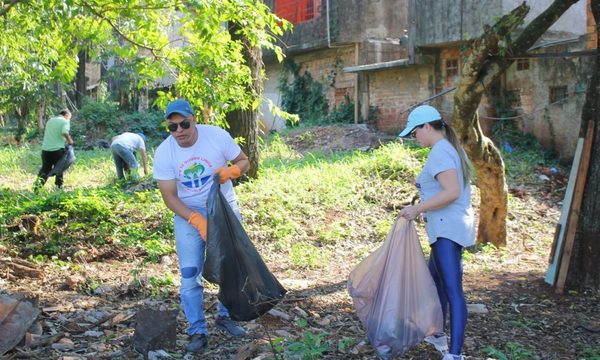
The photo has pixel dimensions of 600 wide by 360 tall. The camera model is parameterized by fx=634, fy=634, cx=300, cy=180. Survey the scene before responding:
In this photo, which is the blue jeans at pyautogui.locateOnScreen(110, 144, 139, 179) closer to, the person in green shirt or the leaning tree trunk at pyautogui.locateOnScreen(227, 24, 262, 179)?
the person in green shirt

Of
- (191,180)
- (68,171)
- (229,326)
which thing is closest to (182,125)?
(191,180)

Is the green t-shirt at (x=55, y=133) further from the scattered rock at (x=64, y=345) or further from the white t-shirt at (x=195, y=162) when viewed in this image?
the white t-shirt at (x=195, y=162)

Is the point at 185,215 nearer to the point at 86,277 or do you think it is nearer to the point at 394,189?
the point at 86,277

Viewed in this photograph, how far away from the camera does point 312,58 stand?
73.4 ft

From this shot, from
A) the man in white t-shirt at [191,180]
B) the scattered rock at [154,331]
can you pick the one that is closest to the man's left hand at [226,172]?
the man in white t-shirt at [191,180]

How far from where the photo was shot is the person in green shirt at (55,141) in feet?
38.8

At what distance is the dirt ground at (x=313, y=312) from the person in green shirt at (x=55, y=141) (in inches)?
208

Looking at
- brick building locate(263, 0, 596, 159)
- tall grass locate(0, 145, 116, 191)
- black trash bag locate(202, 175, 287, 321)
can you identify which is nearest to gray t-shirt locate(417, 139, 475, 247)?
black trash bag locate(202, 175, 287, 321)

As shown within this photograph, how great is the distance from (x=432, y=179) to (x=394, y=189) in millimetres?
A: 6452

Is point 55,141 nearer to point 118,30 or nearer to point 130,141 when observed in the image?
point 130,141

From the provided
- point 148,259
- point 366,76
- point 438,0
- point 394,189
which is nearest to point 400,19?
point 366,76

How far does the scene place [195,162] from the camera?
14.4ft

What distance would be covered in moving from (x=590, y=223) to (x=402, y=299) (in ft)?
8.92

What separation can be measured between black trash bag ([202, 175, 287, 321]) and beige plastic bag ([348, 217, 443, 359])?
2.66ft
